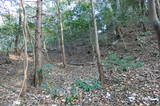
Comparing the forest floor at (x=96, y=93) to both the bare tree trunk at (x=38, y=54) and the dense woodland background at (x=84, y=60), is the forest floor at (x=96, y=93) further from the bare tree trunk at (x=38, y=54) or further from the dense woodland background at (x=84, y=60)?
the bare tree trunk at (x=38, y=54)

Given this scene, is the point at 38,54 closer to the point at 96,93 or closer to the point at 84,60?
the point at 96,93

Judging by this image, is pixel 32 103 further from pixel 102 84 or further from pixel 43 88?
pixel 102 84

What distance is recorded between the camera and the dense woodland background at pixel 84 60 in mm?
6648

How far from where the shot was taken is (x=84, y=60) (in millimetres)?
15672

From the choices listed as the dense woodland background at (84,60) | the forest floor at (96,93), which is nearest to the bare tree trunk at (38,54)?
the dense woodland background at (84,60)

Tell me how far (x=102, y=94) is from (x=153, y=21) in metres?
3.94

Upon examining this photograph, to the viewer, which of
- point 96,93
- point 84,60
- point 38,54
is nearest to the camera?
point 96,93

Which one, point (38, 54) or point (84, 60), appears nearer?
point (38, 54)

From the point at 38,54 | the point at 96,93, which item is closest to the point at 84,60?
the point at 38,54

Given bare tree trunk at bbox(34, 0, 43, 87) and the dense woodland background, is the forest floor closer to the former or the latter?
the dense woodland background

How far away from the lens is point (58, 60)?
53.9ft

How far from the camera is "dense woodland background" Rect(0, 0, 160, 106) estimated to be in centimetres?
665

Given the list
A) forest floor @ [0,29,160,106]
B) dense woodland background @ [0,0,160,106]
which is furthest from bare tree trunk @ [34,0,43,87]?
forest floor @ [0,29,160,106]

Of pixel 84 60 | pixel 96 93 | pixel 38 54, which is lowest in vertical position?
pixel 96 93
